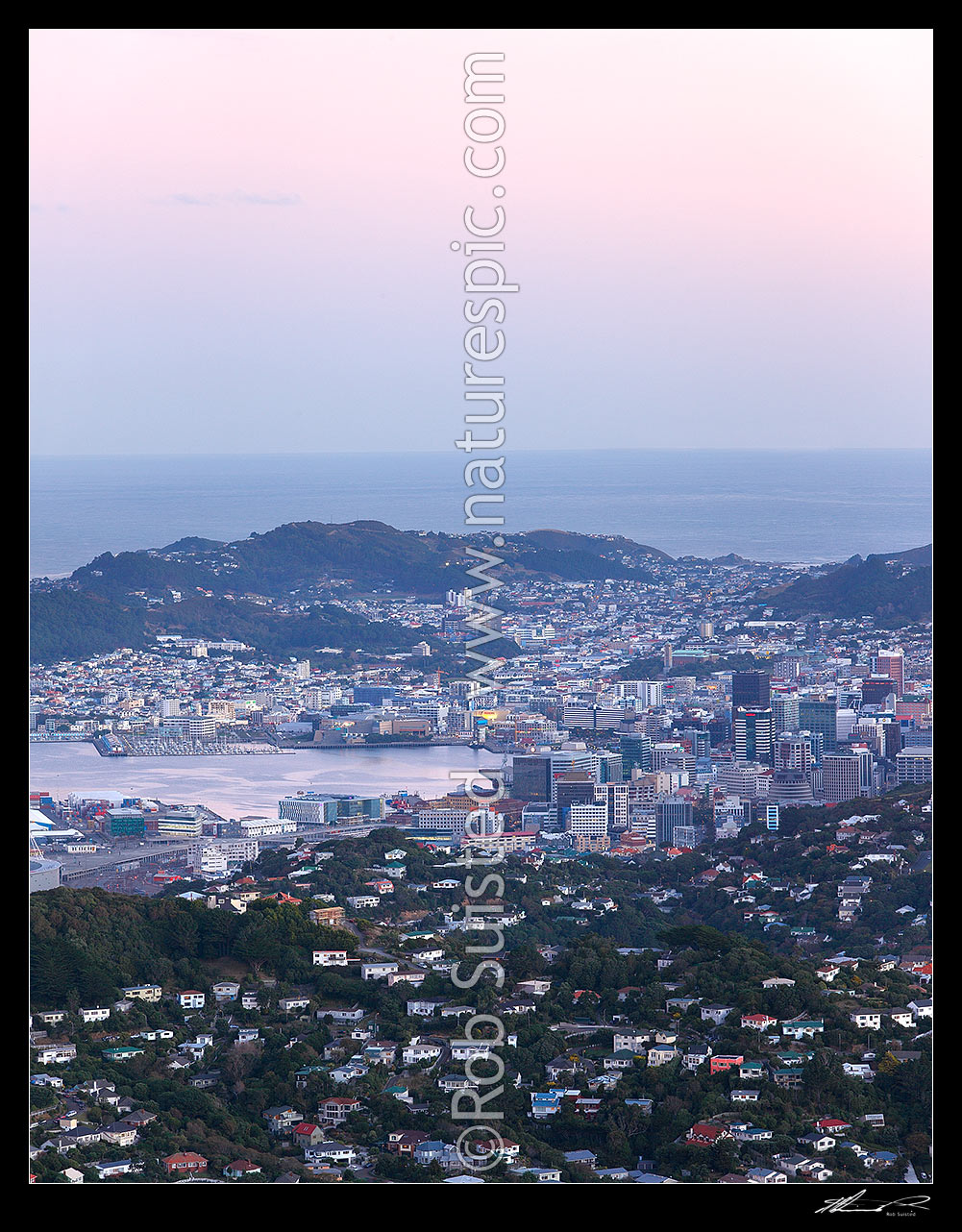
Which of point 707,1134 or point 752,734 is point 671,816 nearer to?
point 752,734

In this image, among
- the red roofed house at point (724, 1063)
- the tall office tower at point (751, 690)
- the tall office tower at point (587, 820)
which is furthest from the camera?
the tall office tower at point (751, 690)

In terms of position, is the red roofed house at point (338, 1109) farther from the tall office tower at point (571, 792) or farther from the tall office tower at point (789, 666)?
the tall office tower at point (789, 666)

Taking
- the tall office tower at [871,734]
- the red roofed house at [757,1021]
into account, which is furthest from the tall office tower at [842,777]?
the red roofed house at [757,1021]

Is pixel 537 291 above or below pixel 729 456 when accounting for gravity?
Answer: above
